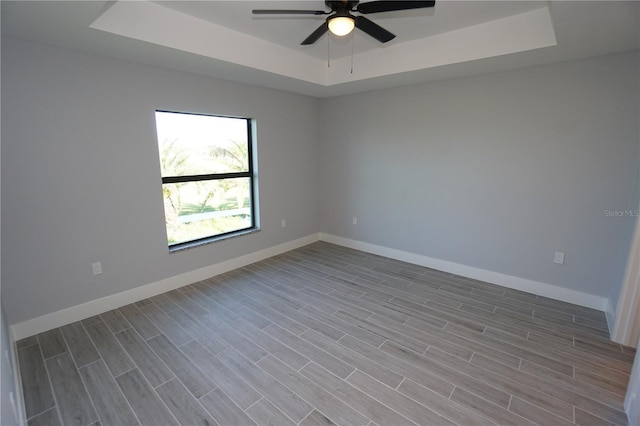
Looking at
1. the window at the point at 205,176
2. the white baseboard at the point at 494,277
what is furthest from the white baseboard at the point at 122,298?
the white baseboard at the point at 494,277

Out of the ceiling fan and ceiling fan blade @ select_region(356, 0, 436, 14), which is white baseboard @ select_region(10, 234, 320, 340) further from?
ceiling fan blade @ select_region(356, 0, 436, 14)

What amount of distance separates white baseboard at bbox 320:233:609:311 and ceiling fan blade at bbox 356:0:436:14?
9.84ft

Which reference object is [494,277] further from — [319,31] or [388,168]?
[319,31]

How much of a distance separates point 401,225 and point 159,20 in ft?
11.6

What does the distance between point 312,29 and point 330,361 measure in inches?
117

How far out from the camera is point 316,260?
4359 mm

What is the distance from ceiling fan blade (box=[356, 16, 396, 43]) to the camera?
84.4 inches

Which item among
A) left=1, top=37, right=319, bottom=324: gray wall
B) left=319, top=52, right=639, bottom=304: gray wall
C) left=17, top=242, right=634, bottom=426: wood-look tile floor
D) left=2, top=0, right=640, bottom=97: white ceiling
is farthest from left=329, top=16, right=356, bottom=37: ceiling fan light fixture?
left=17, top=242, right=634, bottom=426: wood-look tile floor

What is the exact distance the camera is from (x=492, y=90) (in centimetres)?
333

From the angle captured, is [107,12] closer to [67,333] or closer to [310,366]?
[67,333]

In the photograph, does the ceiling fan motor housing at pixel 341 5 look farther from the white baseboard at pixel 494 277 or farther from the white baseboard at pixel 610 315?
the white baseboard at pixel 610 315

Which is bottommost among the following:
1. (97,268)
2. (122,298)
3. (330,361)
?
(330,361)

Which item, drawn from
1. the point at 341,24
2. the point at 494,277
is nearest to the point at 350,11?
the point at 341,24

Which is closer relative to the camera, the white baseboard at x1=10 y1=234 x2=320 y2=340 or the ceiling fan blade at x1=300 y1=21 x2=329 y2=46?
the ceiling fan blade at x1=300 y1=21 x2=329 y2=46
